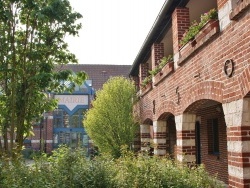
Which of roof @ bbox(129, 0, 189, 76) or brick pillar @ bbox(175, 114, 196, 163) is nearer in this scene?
brick pillar @ bbox(175, 114, 196, 163)

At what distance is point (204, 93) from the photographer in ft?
21.8

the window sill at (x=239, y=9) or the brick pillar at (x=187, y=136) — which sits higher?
the window sill at (x=239, y=9)

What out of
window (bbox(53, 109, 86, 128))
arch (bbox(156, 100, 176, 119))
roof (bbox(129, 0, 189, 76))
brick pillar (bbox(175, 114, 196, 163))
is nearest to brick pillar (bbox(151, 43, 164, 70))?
roof (bbox(129, 0, 189, 76))

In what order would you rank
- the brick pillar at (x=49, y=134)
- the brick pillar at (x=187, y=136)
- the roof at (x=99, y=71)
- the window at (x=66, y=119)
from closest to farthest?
the brick pillar at (x=187, y=136)
the brick pillar at (x=49, y=134)
the window at (x=66, y=119)
the roof at (x=99, y=71)

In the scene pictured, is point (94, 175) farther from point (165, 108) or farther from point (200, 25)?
point (165, 108)

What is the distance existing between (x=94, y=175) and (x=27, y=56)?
8.01 ft

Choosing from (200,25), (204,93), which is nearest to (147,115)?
(200,25)

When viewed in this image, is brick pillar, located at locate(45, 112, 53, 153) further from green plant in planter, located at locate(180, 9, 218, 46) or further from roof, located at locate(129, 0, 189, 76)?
green plant in planter, located at locate(180, 9, 218, 46)

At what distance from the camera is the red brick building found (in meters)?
5.20

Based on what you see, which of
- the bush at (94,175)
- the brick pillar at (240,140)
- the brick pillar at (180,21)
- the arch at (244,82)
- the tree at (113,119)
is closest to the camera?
the arch at (244,82)

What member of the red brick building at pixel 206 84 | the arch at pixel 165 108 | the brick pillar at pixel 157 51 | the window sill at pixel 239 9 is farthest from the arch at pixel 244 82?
the brick pillar at pixel 157 51

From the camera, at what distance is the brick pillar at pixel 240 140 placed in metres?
5.14

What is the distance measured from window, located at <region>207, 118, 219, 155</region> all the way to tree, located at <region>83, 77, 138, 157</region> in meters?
Result: 4.78

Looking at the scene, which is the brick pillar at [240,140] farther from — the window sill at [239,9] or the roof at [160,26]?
the roof at [160,26]
